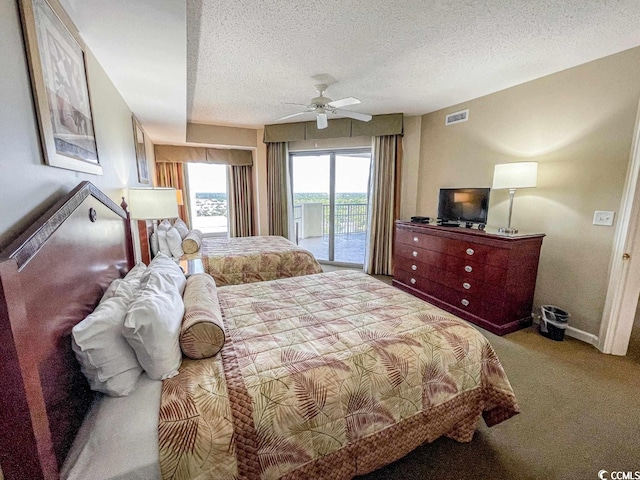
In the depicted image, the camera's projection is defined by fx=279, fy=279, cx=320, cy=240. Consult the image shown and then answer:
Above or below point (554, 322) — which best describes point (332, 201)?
above

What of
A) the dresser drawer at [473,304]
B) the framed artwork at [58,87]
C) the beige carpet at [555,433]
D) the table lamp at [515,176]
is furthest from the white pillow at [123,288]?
the table lamp at [515,176]

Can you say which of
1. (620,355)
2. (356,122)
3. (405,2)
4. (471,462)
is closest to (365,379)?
(471,462)

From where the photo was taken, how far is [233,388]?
1.08 metres

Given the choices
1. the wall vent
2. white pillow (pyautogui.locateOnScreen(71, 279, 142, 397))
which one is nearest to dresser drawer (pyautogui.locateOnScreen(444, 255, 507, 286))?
the wall vent

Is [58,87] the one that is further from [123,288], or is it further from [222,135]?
[222,135]

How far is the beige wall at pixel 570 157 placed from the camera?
2.40m

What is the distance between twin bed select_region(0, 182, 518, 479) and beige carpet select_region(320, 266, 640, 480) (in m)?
0.16

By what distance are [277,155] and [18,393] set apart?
4.75 metres

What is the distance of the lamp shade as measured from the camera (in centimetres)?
235

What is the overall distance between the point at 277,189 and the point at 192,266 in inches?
102

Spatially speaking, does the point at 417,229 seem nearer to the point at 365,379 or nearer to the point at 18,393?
the point at 365,379

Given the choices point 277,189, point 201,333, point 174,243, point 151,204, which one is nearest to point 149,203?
point 151,204

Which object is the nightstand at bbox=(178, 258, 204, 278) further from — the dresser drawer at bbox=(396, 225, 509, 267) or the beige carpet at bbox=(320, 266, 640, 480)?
the dresser drawer at bbox=(396, 225, 509, 267)

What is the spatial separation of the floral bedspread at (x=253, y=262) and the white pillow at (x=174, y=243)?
268 millimetres
